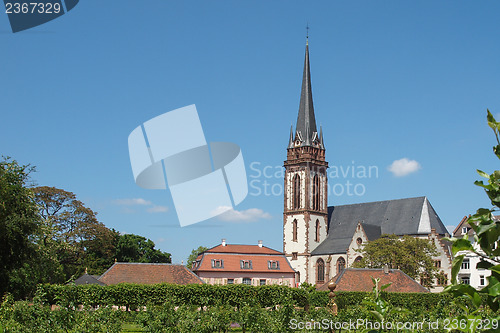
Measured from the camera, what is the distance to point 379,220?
85.9 metres

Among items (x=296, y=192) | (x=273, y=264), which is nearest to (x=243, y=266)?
(x=273, y=264)

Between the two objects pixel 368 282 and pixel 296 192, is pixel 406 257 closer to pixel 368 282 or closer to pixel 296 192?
pixel 368 282

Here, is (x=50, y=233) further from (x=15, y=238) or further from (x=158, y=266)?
(x=158, y=266)

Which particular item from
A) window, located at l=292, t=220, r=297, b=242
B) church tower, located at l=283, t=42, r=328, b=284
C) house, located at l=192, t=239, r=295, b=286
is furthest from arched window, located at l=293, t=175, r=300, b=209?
house, located at l=192, t=239, r=295, b=286

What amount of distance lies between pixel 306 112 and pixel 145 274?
142 feet

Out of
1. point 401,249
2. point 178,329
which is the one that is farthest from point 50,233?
point 401,249

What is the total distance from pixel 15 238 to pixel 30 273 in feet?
8.57

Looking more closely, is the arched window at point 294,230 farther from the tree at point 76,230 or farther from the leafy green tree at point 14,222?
the leafy green tree at point 14,222

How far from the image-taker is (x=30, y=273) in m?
36.9

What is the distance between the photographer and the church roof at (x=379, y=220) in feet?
263

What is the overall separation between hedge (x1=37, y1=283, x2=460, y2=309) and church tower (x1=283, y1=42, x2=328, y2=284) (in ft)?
118

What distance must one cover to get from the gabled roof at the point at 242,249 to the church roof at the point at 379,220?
33.2ft

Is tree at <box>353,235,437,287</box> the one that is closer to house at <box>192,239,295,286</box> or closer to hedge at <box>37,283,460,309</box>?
house at <box>192,239,295,286</box>

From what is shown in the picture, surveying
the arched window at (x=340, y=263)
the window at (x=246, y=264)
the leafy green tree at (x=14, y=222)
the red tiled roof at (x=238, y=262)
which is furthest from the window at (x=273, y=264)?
the leafy green tree at (x=14, y=222)
